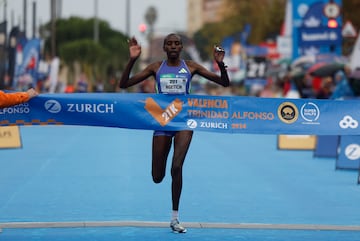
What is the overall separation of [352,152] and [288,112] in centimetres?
741

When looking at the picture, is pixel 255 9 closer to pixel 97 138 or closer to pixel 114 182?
pixel 97 138

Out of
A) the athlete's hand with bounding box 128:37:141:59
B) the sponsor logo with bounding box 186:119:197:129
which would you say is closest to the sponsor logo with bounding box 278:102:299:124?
the sponsor logo with bounding box 186:119:197:129

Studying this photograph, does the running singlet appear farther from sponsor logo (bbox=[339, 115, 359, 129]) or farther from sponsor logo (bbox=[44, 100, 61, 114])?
sponsor logo (bbox=[339, 115, 359, 129])

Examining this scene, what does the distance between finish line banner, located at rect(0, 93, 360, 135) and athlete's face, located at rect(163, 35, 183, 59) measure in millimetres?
504

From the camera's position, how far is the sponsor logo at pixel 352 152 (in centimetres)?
1748

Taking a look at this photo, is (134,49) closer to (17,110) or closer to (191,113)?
(191,113)

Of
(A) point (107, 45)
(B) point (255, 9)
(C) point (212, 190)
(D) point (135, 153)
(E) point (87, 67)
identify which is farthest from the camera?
(A) point (107, 45)

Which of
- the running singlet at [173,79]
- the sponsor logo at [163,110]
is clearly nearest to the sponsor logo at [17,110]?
the sponsor logo at [163,110]

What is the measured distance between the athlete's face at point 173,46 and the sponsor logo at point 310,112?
1.61 metres

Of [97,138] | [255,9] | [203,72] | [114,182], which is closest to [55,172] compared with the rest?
[114,182]

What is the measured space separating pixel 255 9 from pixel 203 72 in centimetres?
6835

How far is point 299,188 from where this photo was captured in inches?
578

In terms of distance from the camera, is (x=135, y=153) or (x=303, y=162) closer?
(x=303, y=162)

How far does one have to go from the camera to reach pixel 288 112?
34.7ft
